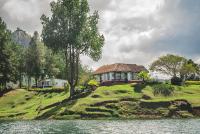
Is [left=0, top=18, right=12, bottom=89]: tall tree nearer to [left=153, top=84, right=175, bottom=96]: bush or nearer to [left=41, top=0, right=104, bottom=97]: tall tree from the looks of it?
[left=41, top=0, right=104, bottom=97]: tall tree

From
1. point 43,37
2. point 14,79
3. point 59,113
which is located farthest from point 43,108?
point 14,79

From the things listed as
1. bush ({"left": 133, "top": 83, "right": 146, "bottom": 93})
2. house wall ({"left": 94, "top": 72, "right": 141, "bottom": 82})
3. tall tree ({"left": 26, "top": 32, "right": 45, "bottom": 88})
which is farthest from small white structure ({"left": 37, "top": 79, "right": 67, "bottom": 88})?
bush ({"left": 133, "top": 83, "right": 146, "bottom": 93})

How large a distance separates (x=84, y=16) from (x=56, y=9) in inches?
294

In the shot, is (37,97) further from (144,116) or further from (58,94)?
(144,116)

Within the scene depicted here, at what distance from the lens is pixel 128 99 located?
10050 cm

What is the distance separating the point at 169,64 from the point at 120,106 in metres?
67.8

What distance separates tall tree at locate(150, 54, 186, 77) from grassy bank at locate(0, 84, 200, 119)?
4094 centimetres

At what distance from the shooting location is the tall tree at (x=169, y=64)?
157438 millimetres

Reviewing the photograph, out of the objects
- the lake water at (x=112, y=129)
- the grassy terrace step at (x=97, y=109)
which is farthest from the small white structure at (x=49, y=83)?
the lake water at (x=112, y=129)

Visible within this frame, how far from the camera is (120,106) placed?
96.1 metres

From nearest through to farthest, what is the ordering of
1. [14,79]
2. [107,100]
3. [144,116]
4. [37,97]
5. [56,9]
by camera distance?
[144,116], [107,100], [56,9], [37,97], [14,79]

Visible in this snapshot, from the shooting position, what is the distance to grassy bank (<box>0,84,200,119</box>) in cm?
9156

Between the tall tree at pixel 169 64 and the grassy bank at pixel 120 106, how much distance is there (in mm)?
40942

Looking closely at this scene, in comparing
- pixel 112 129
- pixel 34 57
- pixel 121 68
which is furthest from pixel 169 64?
pixel 112 129
